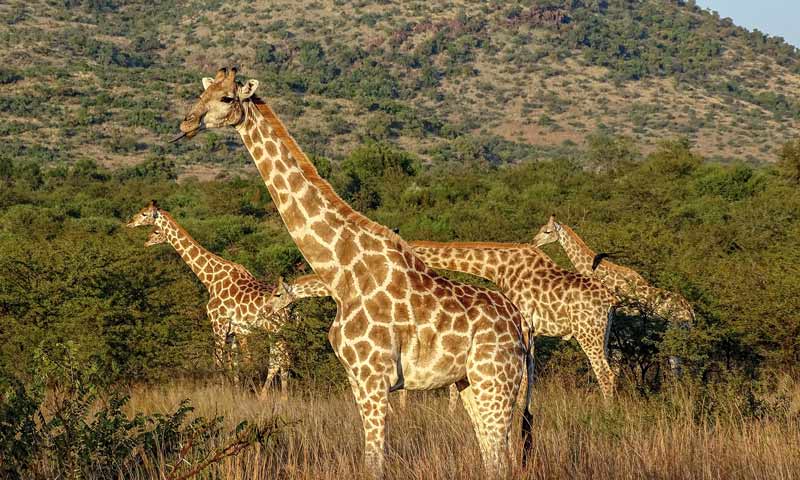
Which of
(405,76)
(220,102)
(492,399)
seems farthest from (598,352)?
(405,76)

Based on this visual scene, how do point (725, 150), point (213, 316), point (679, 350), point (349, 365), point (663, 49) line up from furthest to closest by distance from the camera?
point (663, 49) → point (725, 150) → point (213, 316) → point (679, 350) → point (349, 365)

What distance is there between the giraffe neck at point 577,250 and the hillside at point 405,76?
166ft

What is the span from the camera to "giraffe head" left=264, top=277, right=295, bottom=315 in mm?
11414

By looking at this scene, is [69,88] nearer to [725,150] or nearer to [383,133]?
[383,133]

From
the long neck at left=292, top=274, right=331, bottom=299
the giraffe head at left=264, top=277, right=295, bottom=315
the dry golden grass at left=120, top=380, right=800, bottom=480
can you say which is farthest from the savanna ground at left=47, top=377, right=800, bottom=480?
the giraffe head at left=264, top=277, right=295, bottom=315

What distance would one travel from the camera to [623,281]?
12914 millimetres

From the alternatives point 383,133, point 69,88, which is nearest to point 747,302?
point 383,133

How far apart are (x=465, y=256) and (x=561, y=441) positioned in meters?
3.88

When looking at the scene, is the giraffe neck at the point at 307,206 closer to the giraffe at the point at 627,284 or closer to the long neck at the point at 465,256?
the long neck at the point at 465,256

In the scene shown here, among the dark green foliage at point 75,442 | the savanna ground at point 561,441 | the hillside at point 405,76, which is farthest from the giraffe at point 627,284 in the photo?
the hillside at point 405,76

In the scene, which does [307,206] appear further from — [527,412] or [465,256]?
[465,256]

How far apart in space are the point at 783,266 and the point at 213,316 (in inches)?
360

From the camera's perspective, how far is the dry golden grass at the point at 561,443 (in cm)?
586

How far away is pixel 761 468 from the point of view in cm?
617
